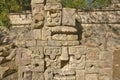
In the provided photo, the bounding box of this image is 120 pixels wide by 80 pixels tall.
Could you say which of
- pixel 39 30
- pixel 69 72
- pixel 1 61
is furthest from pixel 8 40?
pixel 69 72

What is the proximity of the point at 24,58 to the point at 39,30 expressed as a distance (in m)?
0.95

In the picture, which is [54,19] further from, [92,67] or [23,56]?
[92,67]

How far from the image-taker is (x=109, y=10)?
41.3 feet

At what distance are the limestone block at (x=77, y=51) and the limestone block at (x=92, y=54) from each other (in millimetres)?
138

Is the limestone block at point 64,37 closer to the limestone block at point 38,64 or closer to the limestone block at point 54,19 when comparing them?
the limestone block at point 54,19

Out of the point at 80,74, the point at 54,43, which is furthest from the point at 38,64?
the point at 80,74

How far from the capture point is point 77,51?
20.0 feet

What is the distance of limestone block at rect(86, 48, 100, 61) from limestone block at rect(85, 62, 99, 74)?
0.14 m

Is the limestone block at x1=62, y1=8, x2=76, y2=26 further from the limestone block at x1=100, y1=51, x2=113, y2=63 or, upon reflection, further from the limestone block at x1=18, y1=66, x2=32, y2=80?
the limestone block at x1=18, y1=66, x2=32, y2=80

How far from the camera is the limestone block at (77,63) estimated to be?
19.8 ft

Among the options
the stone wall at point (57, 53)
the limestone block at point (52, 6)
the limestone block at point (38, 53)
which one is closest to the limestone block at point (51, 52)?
the stone wall at point (57, 53)

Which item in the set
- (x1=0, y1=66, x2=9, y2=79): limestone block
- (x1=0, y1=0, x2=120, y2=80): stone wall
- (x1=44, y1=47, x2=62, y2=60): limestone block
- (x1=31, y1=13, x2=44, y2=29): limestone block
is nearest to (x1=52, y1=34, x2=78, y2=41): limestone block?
(x1=0, y1=0, x2=120, y2=80): stone wall

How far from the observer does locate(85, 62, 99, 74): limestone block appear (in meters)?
5.96

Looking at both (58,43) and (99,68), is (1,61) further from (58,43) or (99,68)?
(99,68)
